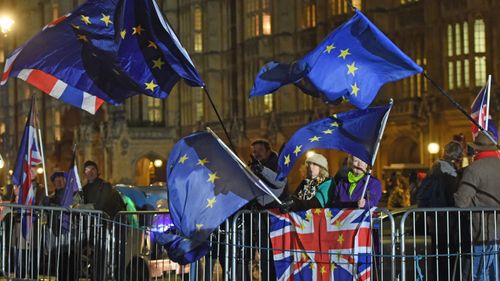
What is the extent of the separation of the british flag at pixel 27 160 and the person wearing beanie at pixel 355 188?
555 centimetres

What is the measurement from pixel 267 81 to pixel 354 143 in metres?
1.12

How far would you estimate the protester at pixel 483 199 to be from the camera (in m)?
9.05

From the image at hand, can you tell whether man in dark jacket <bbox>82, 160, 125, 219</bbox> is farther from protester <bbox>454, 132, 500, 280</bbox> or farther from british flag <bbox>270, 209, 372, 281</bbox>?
protester <bbox>454, 132, 500, 280</bbox>

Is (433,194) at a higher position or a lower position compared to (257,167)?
lower

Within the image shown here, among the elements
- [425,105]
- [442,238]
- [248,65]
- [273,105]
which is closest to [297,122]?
[273,105]

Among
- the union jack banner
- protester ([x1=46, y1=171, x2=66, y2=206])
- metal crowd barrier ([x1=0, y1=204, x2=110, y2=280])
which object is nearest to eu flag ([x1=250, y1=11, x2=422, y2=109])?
metal crowd barrier ([x1=0, y1=204, x2=110, y2=280])

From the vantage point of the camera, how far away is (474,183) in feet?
30.8

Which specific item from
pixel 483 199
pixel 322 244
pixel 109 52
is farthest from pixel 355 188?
pixel 109 52

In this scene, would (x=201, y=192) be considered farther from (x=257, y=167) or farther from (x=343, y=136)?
(x=343, y=136)

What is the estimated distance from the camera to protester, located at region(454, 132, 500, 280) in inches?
356

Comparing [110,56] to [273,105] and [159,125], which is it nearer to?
[273,105]

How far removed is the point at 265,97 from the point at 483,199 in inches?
1295

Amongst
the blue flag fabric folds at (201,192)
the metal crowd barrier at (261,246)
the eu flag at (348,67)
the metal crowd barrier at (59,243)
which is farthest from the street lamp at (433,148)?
the blue flag fabric folds at (201,192)

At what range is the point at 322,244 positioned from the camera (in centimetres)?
856
